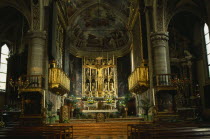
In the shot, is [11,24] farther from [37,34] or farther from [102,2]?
[102,2]

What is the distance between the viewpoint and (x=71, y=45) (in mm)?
31172

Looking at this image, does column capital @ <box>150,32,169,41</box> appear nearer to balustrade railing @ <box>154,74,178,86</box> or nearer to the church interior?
the church interior

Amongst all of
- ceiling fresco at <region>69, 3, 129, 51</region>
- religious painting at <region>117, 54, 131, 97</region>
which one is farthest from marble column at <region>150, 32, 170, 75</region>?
religious painting at <region>117, 54, 131, 97</region>

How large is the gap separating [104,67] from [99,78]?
168cm

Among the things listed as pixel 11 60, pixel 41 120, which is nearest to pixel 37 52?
pixel 41 120

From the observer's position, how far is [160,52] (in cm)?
1770

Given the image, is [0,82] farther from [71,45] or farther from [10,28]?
[71,45]

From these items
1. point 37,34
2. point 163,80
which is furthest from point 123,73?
point 37,34

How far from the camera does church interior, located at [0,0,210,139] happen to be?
15.9 metres

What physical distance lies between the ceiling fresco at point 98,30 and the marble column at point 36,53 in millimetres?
11760

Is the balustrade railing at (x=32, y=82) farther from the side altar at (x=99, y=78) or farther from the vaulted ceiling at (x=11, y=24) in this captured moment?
the side altar at (x=99, y=78)

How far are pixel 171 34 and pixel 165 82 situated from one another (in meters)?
9.49

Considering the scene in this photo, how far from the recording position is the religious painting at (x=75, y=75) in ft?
101

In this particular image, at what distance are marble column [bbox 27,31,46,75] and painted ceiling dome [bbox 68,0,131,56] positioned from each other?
1143 centimetres
